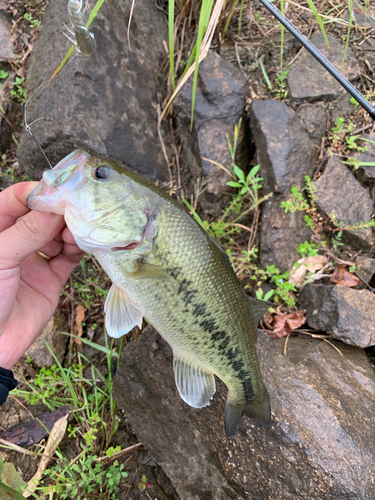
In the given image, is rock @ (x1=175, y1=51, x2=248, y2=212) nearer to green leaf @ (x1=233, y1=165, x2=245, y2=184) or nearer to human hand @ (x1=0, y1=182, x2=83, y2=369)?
green leaf @ (x1=233, y1=165, x2=245, y2=184)

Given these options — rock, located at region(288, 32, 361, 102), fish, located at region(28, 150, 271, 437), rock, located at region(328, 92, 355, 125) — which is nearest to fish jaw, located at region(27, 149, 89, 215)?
fish, located at region(28, 150, 271, 437)

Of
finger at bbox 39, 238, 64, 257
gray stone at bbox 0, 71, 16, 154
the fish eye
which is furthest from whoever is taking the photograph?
gray stone at bbox 0, 71, 16, 154

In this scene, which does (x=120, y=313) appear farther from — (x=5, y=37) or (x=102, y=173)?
(x=5, y=37)

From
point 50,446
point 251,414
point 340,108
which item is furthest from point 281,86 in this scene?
point 50,446

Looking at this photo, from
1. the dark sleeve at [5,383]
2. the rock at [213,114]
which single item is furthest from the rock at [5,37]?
the dark sleeve at [5,383]

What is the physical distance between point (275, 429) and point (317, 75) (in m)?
3.86

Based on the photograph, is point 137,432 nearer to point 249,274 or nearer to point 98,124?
point 249,274

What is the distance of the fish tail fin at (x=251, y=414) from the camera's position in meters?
2.38

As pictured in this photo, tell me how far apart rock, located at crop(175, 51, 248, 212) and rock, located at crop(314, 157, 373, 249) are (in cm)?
111

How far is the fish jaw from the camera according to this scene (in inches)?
75.2

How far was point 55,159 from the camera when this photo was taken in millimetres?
3402

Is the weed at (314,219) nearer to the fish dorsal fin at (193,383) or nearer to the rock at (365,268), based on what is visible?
the rock at (365,268)

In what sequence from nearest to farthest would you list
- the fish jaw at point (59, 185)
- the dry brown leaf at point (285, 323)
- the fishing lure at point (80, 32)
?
1. the fish jaw at point (59, 185)
2. the fishing lure at point (80, 32)
3. the dry brown leaf at point (285, 323)

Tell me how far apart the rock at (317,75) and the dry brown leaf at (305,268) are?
6.24ft
